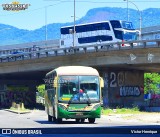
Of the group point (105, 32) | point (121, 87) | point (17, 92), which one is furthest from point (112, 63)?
point (17, 92)

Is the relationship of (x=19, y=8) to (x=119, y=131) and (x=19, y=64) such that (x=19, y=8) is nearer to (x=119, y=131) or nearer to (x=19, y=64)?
(x=19, y=64)

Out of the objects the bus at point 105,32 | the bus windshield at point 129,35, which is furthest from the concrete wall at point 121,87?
the bus windshield at point 129,35

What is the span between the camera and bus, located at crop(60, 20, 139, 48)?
67125mm

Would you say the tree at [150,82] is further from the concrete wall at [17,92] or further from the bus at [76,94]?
the bus at [76,94]

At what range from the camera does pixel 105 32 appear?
6831 cm

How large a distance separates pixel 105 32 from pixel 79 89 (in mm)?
43616

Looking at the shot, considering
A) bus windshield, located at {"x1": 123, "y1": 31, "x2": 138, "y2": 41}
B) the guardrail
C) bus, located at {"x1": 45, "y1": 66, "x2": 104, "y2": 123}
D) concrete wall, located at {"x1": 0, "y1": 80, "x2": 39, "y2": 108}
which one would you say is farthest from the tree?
bus, located at {"x1": 45, "y1": 66, "x2": 104, "y2": 123}

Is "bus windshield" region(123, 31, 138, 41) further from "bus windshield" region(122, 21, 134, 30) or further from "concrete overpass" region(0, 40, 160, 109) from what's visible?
"concrete overpass" region(0, 40, 160, 109)

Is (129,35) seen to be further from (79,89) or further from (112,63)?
(79,89)

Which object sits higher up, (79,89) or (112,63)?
(112,63)

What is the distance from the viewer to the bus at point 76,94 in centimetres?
2520

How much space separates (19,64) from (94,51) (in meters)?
12.2

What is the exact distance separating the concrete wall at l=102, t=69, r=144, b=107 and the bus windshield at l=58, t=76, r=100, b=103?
25291 millimetres

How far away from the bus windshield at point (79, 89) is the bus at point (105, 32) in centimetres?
3991
